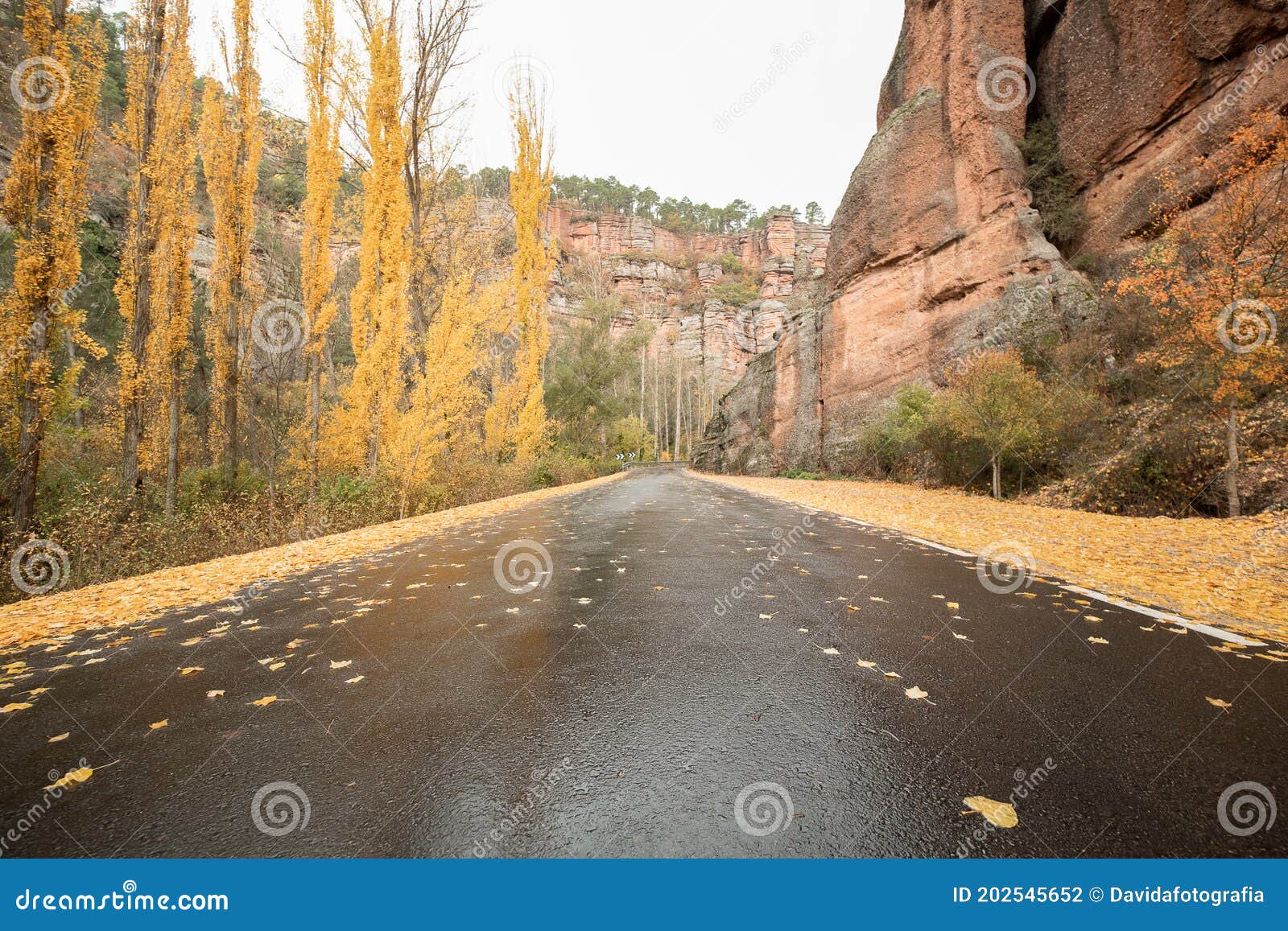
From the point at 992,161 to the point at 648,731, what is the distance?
2427 centimetres

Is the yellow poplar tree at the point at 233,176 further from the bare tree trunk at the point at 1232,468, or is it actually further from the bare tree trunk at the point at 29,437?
the bare tree trunk at the point at 1232,468

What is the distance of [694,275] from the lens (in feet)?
290

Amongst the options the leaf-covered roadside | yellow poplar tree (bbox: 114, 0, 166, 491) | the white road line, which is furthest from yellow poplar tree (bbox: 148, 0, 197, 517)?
the leaf-covered roadside

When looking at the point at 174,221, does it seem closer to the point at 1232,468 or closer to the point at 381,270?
the point at 381,270

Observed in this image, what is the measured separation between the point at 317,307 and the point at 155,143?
13.2 feet

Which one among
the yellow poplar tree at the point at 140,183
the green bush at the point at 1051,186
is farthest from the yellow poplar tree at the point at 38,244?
the green bush at the point at 1051,186

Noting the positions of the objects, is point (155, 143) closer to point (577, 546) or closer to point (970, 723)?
point (577, 546)

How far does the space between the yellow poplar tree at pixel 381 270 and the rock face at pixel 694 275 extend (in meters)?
56.8

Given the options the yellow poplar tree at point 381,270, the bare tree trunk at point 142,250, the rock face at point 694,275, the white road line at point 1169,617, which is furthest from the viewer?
the rock face at point 694,275

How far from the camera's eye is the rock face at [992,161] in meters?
13.9

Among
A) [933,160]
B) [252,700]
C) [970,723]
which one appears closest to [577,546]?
[252,700]

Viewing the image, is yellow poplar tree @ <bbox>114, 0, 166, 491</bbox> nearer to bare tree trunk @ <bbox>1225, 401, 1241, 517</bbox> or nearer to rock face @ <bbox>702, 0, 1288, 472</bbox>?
bare tree trunk @ <bbox>1225, 401, 1241, 517</bbox>

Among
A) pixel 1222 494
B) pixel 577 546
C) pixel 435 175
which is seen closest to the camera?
pixel 577 546

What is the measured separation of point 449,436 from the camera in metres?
14.0
